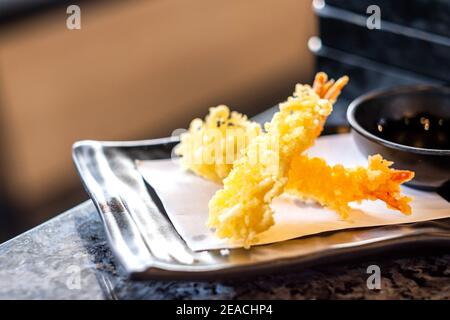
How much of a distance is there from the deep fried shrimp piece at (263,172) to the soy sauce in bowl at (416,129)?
25cm

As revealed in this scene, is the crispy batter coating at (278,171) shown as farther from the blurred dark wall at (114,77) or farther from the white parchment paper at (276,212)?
the blurred dark wall at (114,77)

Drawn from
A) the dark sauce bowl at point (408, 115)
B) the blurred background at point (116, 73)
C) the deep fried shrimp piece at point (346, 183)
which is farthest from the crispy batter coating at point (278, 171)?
the blurred background at point (116, 73)

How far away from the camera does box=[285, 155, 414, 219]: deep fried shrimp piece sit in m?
1.05

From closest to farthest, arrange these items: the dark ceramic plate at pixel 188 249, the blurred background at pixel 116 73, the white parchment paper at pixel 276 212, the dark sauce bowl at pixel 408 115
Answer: the dark ceramic plate at pixel 188 249 < the white parchment paper at pixel 276 212 < the dark sauce bowl at pixel 408 115 < the blurred background at pixel 116 73

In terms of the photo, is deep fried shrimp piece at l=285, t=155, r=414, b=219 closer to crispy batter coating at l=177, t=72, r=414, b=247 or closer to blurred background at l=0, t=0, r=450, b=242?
crispy batter coating at l=177, t=72, r=414, b=247

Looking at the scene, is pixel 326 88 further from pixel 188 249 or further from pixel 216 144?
pixel 188 249

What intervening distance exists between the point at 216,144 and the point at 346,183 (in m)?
0.25

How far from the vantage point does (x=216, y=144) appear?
3.92 ft

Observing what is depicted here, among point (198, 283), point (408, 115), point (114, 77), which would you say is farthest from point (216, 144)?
point (114, 77)

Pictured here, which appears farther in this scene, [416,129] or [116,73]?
[116,73]

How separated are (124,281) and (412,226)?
45 cm

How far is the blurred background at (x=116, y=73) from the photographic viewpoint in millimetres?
2740

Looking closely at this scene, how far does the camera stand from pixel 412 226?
3.46 ft
